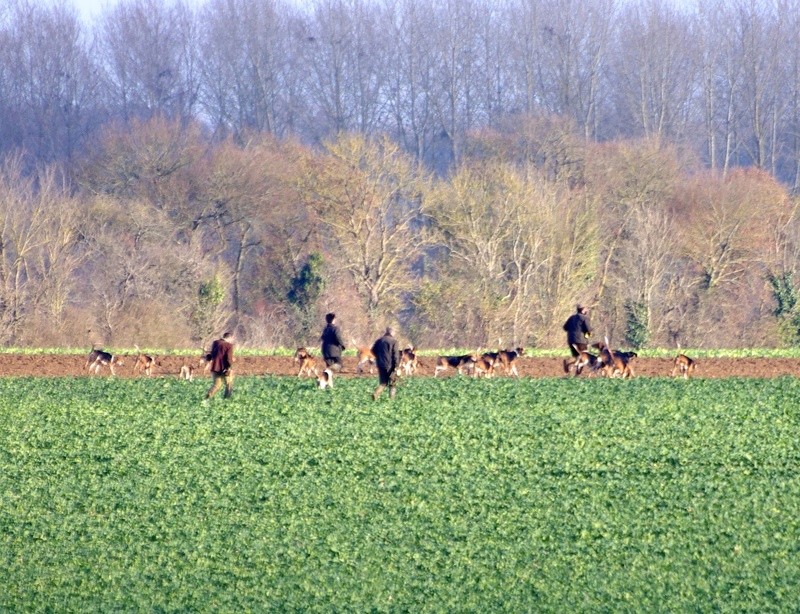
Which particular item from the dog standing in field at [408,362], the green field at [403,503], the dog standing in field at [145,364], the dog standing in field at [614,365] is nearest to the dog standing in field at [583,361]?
the dog standing in field at [614,365]

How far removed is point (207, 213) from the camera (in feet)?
178

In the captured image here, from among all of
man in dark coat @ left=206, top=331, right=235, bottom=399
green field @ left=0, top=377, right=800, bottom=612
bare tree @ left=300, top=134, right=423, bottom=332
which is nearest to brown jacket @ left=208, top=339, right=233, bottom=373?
man in dark coat @ left=206, top=331, right=235, bottom=399

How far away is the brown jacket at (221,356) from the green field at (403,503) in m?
0.74

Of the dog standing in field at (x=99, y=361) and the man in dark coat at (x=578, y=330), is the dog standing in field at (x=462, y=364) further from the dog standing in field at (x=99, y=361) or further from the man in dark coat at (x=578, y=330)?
the dog standing in field at (x=99, y=361)

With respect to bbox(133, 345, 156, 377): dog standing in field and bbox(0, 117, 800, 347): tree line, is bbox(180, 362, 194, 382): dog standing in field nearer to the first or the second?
bbox(133, 345, 156, 377): dog standing in field

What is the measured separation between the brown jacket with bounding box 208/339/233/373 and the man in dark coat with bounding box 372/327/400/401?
256cm

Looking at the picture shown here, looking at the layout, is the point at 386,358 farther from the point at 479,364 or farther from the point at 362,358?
the point at 362,358

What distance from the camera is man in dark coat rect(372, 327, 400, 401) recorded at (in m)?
22.8

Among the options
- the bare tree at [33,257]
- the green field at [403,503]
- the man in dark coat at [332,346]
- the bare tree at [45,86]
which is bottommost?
the green field at [403,503]

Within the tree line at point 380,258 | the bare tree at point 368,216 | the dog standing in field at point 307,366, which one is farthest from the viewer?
the bare tree at point 368,216

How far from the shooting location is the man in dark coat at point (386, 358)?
899 inches

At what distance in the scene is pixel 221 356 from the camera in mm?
22922

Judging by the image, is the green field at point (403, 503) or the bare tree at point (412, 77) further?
the bare tree at point (412, 77)

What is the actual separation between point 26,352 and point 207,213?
1814cm
